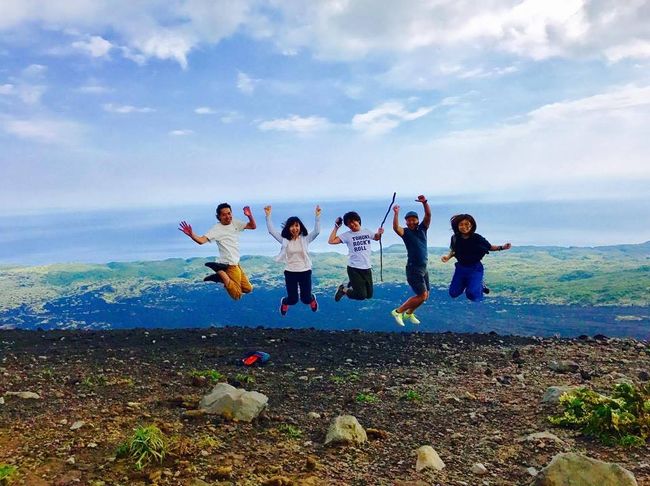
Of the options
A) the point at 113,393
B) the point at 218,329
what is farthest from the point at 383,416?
the point at 218,329

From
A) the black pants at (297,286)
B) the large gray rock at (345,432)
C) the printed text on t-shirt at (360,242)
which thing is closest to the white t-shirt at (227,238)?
the black pants at (297,286)

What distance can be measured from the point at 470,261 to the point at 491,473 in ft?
26.8

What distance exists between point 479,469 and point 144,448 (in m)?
5.26

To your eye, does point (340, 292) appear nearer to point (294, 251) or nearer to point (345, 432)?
point (294, 251)

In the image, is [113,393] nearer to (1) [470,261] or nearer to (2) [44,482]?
(2) [44,482]

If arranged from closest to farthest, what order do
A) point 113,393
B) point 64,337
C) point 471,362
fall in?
point 113,393, point 471,362, point 64,337

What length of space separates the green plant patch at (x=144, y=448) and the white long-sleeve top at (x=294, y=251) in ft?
26.1

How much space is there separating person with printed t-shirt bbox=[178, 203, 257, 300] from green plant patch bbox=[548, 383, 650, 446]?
9.02 metres

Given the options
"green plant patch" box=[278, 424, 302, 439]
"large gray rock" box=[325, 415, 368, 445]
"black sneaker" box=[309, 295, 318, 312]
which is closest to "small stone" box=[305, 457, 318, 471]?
"large gray rock" box=[325, 415, 368, 445]

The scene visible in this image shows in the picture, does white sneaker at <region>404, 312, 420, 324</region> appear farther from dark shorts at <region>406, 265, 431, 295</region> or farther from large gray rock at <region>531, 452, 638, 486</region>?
large gray rock at <region>531, 452, 638, 486</region>

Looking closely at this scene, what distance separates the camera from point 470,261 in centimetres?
1627

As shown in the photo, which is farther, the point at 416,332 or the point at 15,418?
the point at 416,332

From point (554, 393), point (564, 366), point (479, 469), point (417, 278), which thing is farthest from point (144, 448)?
point (564, 366)

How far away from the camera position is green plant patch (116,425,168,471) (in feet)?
28.3
